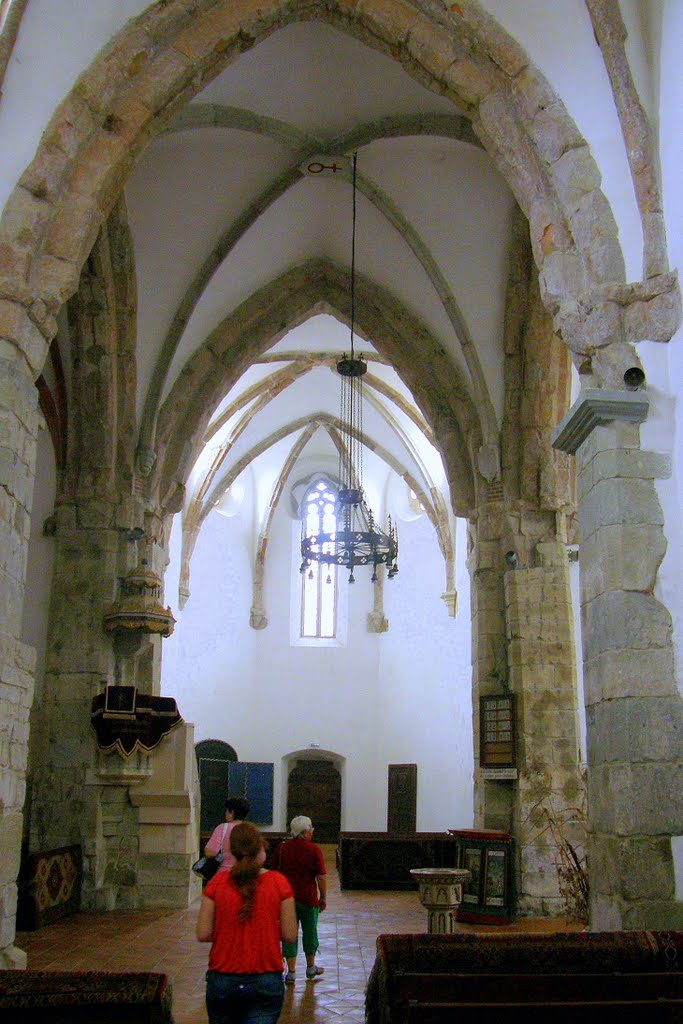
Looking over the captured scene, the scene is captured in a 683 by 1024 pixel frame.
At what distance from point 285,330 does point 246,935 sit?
9.91m

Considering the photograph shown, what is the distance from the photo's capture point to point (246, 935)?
342 centimetres

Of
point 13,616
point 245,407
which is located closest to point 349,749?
point 245,407


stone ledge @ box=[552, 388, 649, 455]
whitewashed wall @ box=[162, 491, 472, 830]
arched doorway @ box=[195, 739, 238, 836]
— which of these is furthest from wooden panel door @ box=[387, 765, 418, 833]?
stone ledge @ box=[552, 388, 649, 455]

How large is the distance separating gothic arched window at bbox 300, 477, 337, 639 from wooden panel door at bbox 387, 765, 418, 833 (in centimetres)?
339

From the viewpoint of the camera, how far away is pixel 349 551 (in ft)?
45.0

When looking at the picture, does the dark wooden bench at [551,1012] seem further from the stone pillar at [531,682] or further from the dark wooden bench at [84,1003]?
the stone pillar at [531,682]

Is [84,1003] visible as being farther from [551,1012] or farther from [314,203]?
[314,203]

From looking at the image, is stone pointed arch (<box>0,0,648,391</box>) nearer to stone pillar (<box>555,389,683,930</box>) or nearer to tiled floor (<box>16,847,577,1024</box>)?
stone pillar (<box>555,389,683,930</box>)

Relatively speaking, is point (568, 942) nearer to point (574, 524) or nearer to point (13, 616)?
point (13, 616)

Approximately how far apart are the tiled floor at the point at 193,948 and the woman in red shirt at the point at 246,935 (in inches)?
93.1

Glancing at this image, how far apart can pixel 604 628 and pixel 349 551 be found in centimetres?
813

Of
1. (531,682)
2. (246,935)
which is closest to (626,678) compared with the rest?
(246,935)

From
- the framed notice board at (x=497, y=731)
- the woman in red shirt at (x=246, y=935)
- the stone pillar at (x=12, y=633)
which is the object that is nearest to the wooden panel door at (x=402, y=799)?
the framed notice board at (x=497, y=731)

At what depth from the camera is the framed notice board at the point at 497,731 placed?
1018cm
